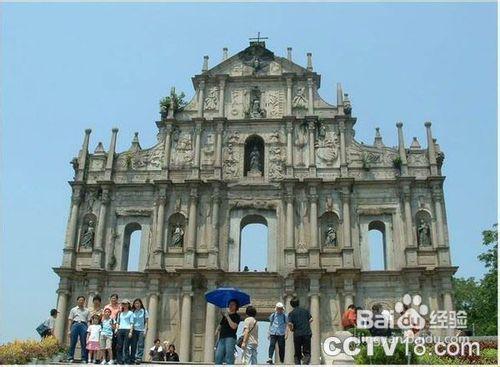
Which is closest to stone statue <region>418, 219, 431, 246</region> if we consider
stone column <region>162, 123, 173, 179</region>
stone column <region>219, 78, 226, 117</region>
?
stone column <region>219, 78, 226, 117</region>

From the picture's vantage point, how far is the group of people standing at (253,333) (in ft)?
38.3

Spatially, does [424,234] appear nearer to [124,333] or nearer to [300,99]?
[300,99]

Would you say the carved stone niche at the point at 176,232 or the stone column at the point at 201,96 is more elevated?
the stone column at the point at 201,96

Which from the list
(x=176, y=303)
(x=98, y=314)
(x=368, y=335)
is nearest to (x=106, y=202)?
(x=176, y=303)

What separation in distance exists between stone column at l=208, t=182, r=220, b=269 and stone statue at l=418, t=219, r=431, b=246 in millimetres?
8698

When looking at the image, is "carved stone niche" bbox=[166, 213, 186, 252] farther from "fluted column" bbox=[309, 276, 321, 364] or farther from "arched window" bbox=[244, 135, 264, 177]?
"fluted column" bbox=[309, 276, 321, 364]

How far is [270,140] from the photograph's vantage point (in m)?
27.8

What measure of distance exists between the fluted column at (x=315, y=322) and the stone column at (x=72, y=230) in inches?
414

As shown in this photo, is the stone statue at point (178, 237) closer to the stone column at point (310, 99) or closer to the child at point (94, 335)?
the stone column at point (310, 99)

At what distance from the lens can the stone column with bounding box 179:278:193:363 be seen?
23.1 m

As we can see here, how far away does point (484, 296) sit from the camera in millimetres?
35469

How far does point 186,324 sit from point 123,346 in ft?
35.0

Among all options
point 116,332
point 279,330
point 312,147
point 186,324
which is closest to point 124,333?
point 116,332

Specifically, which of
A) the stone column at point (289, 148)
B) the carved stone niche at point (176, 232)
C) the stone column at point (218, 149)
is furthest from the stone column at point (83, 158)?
the stone column at point (289, 148)
